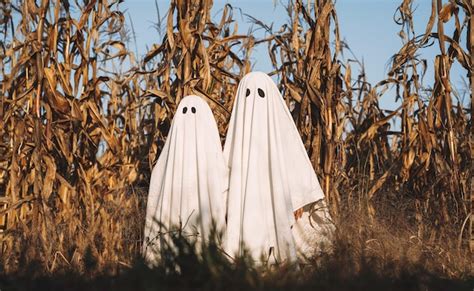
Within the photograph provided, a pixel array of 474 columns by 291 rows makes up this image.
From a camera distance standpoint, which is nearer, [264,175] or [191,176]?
[264,175]

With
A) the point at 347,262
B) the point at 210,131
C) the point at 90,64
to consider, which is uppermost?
the point at 90,64

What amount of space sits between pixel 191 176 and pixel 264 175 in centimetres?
65

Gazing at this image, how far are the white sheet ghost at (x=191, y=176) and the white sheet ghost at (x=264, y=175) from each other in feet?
0.44

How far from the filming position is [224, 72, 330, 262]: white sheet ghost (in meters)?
5.02

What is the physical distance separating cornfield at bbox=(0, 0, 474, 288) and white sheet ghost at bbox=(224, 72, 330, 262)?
67 cm

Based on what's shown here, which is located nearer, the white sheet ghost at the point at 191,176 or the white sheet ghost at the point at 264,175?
the white sheet ghost at the point at 264,175

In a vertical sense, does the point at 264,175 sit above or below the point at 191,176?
below

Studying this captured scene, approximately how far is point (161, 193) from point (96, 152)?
1.46 m

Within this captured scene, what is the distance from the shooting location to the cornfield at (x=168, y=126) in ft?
19.6

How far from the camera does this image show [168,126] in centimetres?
643

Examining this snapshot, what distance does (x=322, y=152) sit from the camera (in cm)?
608

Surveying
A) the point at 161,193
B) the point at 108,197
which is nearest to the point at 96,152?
the point at 108,197

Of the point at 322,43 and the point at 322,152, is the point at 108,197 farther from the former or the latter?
the point at 322,43

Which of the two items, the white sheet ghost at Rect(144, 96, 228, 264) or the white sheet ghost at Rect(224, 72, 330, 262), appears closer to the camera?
the white sheet ghost at Rect(224, 72, 330, 262)
